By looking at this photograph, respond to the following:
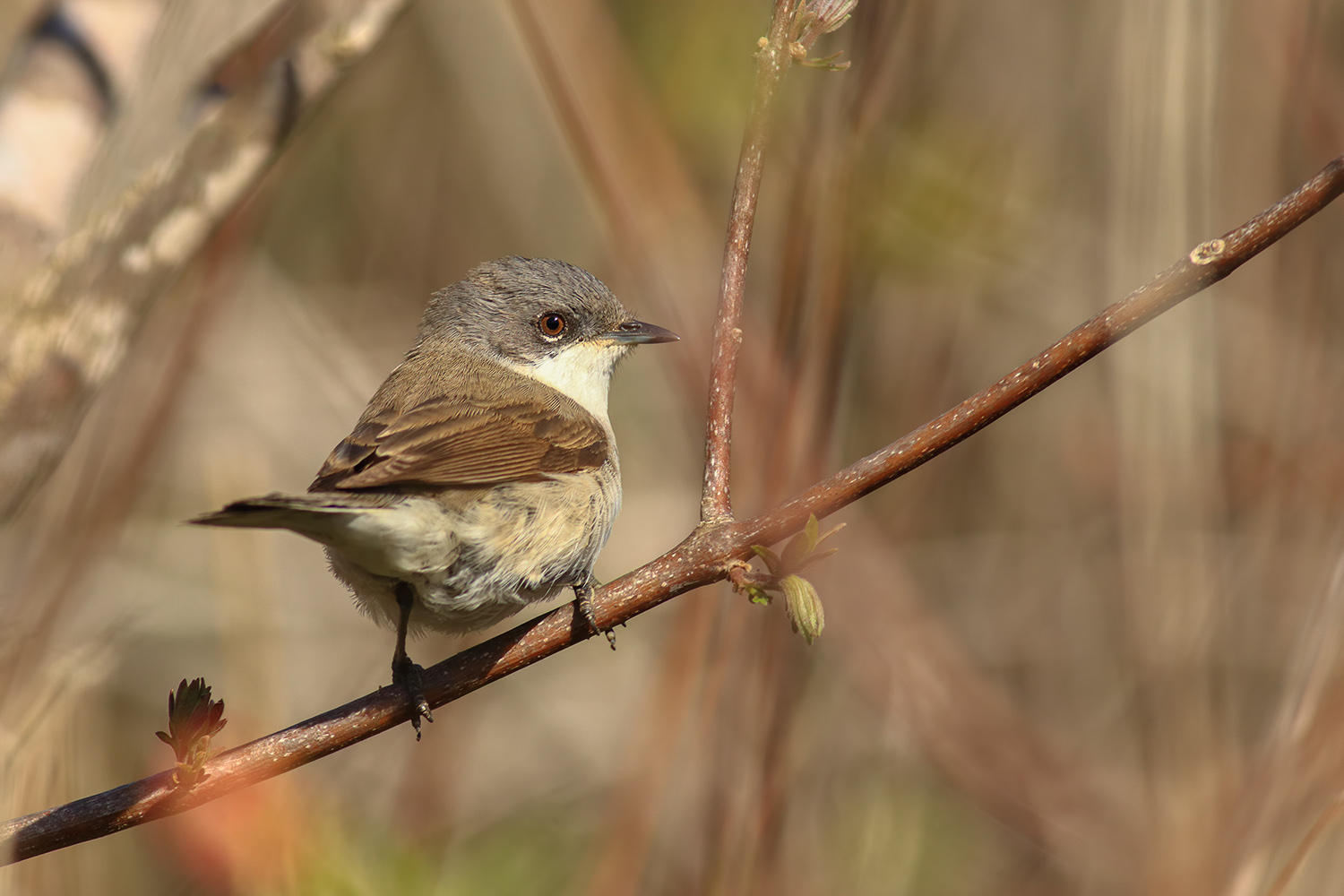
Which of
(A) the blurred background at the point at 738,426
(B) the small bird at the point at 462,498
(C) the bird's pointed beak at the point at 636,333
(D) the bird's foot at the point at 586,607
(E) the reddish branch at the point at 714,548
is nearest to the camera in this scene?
(E) the reddish branch at the point at 714,548

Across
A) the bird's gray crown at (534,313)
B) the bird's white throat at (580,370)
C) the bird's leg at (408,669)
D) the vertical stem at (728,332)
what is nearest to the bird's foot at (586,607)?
the vertical stem at (728,332)

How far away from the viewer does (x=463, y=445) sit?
10.0ft

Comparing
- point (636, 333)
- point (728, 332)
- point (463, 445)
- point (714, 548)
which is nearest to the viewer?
point (714, 548)

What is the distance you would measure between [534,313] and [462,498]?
51.6 inches

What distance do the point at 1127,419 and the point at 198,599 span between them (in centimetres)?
429

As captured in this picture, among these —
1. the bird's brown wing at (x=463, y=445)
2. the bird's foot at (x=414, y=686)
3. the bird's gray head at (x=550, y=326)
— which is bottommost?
the bird's foot at (x=414, y=686)

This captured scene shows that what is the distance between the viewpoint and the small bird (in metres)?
2.64

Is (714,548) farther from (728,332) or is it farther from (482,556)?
(482,556)

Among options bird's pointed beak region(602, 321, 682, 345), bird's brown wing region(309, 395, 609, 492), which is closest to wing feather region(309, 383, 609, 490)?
bird's brown wing region(309, 395, 609, 492)

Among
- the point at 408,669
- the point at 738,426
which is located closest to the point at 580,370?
the point at 738,426

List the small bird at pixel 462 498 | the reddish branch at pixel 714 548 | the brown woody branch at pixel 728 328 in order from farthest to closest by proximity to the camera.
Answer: the small bird at pixel 462 498, the brown woody branch at pixel 728 328, the reddish branch at pixel 714 548

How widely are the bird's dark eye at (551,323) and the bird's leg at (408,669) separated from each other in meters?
1.38

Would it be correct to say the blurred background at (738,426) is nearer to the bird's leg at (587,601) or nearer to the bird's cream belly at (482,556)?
the bird's leg at (587,601)

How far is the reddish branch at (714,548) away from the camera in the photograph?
5.70 ft
